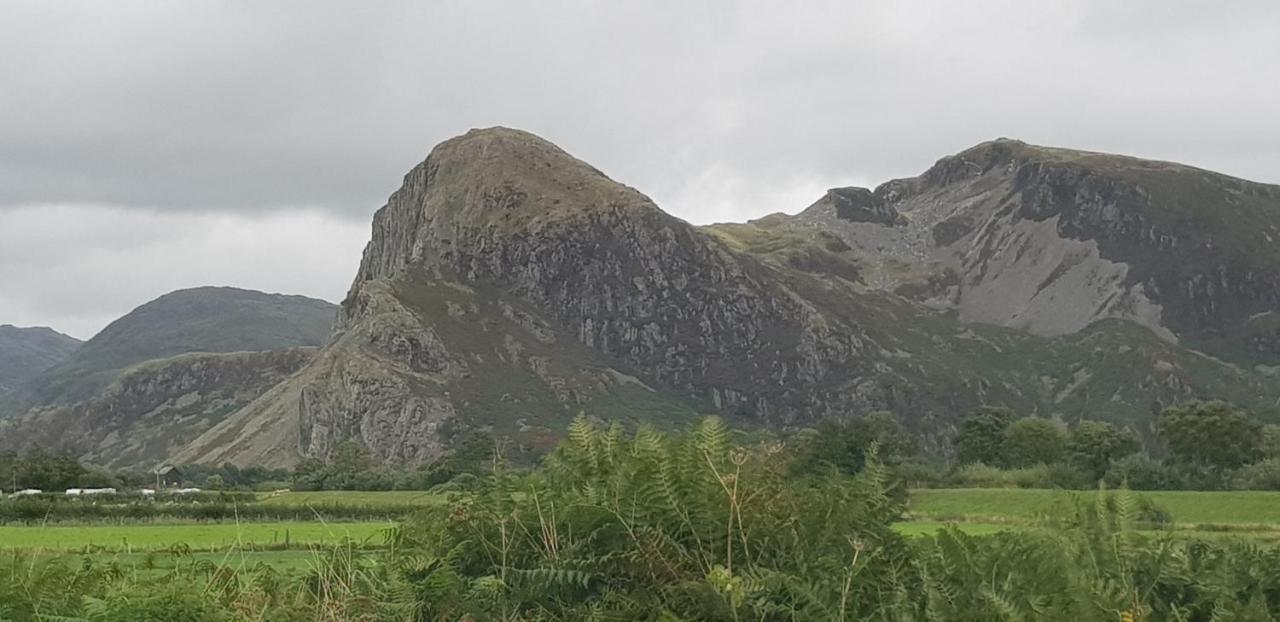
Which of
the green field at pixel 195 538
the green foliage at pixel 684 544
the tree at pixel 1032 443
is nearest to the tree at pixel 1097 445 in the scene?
the tree at pixel 1032 443

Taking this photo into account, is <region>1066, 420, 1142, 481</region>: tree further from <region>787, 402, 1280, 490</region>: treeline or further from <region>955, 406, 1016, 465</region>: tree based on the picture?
<region>955, 406, 1016, 465</region>: tree

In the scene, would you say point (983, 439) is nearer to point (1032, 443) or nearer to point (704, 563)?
point (1032, 443)

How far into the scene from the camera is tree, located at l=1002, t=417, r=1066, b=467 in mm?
120938

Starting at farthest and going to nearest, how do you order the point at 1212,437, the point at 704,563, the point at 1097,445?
the point at 1097,445, the point at 1212,437, the point at 704,563

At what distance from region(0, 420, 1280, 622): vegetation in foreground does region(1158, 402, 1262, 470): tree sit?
368ft

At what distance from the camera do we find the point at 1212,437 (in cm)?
11125

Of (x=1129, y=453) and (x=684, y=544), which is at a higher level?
(x=684, y=544)

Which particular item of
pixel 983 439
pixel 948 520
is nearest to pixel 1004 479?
pixel 983 439

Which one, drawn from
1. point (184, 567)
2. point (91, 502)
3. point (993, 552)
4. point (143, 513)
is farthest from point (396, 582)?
point (91, 502)

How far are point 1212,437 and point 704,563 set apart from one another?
11762 centimetres

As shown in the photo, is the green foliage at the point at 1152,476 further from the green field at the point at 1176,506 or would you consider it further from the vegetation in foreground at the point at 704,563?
the vegetation in foreground at the point at 704,563

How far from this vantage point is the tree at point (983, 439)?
13050 cm

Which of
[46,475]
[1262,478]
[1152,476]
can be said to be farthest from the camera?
[46,475]

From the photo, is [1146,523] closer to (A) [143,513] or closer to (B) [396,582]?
(B) [396,582]
